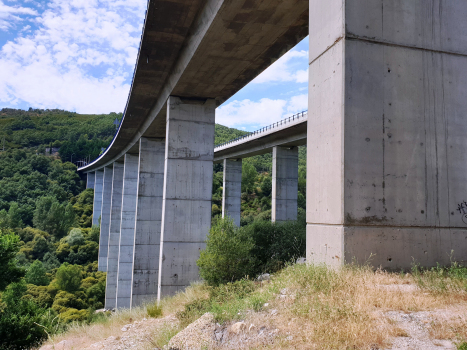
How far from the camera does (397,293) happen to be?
558 cm

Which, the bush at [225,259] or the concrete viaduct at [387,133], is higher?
the concrete viaduct at [387,133]

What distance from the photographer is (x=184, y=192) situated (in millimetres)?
18109

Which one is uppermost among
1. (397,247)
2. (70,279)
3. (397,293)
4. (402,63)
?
(402,63)

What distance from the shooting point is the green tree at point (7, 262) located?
18.6m

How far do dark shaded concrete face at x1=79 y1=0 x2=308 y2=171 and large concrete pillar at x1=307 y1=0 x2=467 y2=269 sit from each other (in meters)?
4.09

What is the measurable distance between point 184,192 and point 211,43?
7.59 meters

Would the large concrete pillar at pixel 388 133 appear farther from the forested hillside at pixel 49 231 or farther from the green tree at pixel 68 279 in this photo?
the green tree at pixel 68 279

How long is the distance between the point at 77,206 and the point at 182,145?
233ft

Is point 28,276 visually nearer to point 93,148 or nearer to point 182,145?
point 182,145

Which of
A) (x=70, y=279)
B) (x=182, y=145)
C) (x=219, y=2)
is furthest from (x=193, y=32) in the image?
(x=70, y=279)

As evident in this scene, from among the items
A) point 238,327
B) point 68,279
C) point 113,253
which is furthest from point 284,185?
point 238,327

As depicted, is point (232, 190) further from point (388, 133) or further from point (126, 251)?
point (388, 133)

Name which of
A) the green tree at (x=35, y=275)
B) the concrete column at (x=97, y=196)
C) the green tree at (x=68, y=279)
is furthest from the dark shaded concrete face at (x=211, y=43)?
the concrete column at (x=97, y=196)

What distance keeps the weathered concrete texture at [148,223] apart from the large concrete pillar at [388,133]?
18.8 metres
